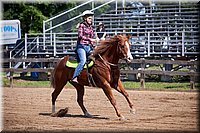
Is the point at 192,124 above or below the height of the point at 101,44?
below

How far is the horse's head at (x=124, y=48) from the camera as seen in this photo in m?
10.6

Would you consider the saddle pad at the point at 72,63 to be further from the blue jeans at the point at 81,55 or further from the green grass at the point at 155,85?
the green grass at the point at 155,85

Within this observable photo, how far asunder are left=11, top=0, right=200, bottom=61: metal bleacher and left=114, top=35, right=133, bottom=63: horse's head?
13153 mm

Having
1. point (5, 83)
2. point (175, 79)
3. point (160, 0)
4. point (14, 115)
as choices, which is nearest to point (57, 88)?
point (14, 115)

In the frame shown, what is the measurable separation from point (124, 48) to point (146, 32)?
1537 cm

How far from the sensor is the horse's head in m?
10.6

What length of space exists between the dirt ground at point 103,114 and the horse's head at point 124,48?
1.29m

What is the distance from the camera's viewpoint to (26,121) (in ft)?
32.8

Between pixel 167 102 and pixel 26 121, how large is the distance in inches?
192

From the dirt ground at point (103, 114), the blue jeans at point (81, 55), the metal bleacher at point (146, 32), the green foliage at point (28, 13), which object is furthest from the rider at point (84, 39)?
the green foliage at point (28, 13)

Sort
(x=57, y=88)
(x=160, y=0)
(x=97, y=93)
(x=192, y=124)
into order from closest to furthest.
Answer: (x=192, y=124), (x=57, y=88), (x=97, y=93), (x=160, y=0)

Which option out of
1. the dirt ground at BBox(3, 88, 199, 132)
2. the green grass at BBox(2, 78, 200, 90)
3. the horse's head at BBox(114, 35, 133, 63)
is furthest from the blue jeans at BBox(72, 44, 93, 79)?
the green grass at BBox(2, 78, 200, 90)

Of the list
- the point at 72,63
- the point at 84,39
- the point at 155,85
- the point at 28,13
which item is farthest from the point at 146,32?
the point at 84,39

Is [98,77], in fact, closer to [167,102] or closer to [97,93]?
[167,102]
